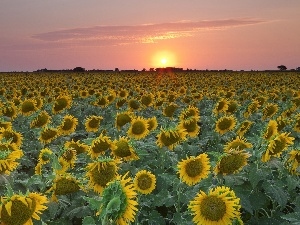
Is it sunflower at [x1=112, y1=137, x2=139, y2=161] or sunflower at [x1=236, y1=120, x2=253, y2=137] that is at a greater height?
sunflower at [x1=112, y1=137, x2=139, y2=161]

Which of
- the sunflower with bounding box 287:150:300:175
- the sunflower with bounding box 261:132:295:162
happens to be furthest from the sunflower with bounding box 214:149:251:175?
the sunflower with bounding box 287:150:300:175

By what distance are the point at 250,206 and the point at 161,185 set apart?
1472mm

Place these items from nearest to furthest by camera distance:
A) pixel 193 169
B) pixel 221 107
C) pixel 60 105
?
1. pixel 193 169
2. pixel 221 107
3. pixel 60 105

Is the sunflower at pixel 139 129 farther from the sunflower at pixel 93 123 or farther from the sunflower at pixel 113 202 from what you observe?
the sunflower at pixel 113 202

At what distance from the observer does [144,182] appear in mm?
4980

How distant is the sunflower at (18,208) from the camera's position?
312cm

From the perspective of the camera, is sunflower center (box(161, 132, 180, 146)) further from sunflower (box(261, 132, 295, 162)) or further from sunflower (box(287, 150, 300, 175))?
sunflower (box(287, 150, 300, 175))

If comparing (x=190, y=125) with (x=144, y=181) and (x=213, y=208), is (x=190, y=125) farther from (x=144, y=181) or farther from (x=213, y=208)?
(x=213, y=208)

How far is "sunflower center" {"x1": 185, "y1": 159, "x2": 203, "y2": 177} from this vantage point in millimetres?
4629

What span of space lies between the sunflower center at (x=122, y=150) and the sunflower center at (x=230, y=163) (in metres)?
1.44

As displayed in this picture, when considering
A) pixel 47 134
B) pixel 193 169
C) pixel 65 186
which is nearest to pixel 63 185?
pixel 65 186

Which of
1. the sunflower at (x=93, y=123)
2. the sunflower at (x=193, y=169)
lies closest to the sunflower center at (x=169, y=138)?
the sunflower at (x=193, y=169)

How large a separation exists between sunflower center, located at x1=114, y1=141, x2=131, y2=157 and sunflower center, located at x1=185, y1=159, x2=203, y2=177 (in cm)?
96

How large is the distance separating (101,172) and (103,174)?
27 millimetres
